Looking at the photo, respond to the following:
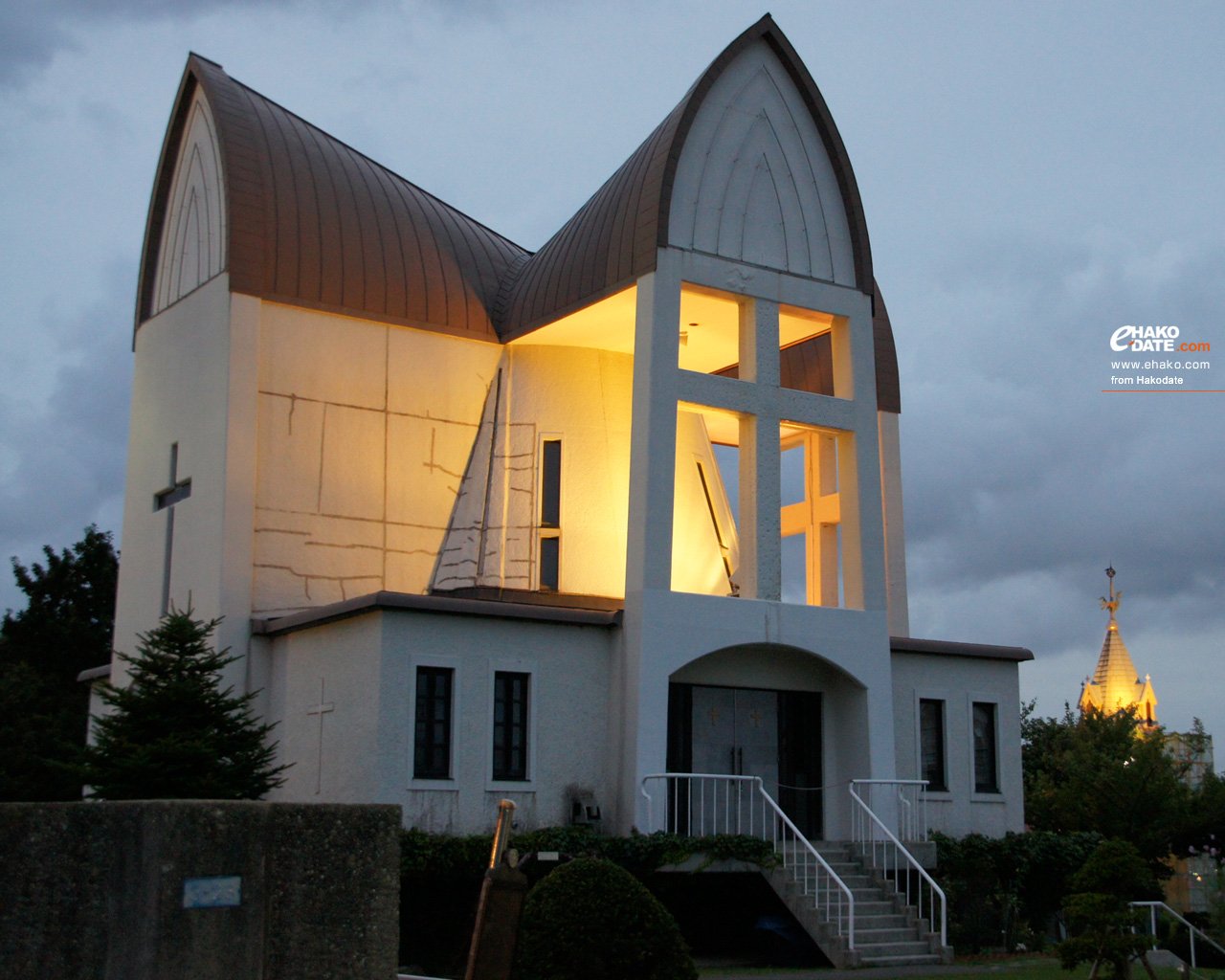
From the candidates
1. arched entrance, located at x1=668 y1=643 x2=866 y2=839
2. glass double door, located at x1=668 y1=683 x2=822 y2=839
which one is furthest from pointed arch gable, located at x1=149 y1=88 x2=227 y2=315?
glass double door, located at x1=668 y1=683 x2=822 y2=839

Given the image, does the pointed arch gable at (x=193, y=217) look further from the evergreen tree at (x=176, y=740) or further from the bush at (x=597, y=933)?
the bush at (x=597, y=933)

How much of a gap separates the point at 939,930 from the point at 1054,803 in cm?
1345

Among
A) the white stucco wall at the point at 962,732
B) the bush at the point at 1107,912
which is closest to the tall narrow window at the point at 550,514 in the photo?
the white stucco wall at the point at 962,732

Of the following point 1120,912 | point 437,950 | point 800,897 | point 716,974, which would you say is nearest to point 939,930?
point 800,897

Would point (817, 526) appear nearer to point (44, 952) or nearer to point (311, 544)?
point (311, 544)

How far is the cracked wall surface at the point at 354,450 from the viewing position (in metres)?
21.5

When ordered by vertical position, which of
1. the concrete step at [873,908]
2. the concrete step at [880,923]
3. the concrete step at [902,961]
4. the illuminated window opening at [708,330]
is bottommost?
the concrete step at [902,961]

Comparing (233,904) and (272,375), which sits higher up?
(272,375)

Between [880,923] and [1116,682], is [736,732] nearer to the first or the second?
[880,923]

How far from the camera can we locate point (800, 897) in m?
17.7

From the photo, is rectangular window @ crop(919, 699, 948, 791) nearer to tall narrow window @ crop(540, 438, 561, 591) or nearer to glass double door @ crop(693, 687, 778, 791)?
glass double door @ crop(693, 687, 778, 791)

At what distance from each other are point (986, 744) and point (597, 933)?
530 inches

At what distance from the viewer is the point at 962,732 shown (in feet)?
74.0

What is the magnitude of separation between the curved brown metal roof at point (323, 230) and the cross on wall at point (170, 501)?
10.8ft
